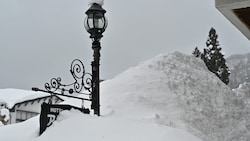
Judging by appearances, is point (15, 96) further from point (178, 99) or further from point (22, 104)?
point (178, 99)

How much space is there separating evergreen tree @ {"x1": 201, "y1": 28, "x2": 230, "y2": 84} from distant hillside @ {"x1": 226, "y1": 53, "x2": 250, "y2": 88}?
13.3 meters

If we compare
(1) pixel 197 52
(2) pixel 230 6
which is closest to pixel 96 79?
(2) pixel 230 6

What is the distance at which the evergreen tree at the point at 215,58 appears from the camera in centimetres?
1603

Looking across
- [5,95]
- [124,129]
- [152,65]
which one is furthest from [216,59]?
[5,95]

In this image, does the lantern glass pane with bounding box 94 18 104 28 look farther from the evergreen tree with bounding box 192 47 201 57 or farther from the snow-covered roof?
the snow-covered roof

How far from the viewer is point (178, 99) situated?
9.16 meters

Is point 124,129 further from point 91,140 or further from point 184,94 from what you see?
point 184,94

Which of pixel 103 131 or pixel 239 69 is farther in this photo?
pixel 239 69

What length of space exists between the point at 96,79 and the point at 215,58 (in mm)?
12559

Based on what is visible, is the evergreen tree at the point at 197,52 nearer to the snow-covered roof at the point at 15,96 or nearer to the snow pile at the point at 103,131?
the snow-covered roof at the point at 15,96

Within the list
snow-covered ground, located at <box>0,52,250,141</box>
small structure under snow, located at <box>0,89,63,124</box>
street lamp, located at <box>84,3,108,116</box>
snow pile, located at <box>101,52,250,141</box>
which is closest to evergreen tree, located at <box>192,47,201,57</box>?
snow-covered ground, located at <box>0,52,250,141</box>

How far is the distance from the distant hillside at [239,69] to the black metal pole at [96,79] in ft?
84.6

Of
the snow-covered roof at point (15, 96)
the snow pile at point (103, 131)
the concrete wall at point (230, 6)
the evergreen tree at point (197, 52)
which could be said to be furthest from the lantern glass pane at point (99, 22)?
the snow-covered roof at point (15, 96)

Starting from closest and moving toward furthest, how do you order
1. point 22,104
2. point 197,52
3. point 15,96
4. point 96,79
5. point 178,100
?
point 96,79 → point 178,100 → point 197,52 → point 22,104 → point 15,96
